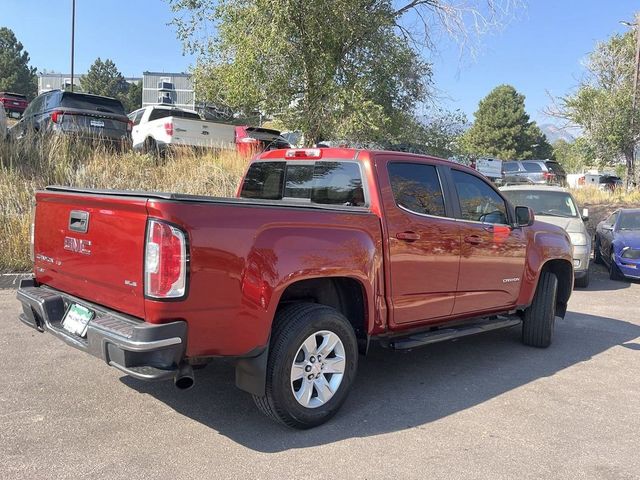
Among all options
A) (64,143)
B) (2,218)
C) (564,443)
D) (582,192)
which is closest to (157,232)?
(564,443)

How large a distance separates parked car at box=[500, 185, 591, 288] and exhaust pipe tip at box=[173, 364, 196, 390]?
831 centimetres

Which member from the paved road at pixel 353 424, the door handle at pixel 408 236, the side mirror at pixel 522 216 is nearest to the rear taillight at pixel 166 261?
the paved road at pixel 353 424

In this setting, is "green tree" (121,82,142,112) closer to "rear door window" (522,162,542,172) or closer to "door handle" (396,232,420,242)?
"rear door window" (522,162,542,172)

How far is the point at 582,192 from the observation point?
21.2 m

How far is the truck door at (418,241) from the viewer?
4336 millimetres

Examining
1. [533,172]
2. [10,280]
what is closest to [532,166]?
[533,172]

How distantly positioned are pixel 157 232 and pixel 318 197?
186 centimetres

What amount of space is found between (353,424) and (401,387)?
0.91m

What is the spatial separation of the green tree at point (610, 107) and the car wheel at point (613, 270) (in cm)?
1051

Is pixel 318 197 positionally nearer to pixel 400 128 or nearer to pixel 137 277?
pixel 137 277

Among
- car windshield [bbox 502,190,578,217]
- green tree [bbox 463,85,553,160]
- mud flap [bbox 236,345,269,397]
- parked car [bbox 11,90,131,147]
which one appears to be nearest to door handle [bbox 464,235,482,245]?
mud flap [bbox 236,345,269,397]

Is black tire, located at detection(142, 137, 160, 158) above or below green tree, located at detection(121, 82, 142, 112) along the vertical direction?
below

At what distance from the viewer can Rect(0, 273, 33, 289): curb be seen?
24.5ft

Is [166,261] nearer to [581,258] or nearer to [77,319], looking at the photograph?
[77,319]
